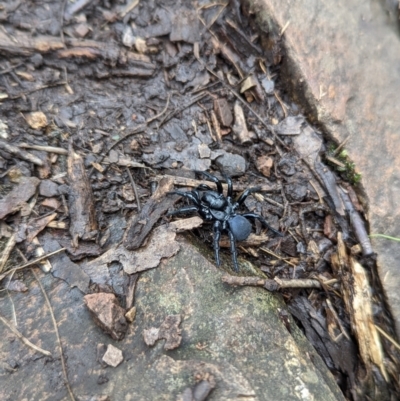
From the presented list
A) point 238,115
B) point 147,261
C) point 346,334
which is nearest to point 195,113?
point 238,115

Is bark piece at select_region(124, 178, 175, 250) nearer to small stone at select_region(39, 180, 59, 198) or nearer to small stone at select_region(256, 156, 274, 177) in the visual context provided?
small stone at select_region(39, 180, 59, 198)

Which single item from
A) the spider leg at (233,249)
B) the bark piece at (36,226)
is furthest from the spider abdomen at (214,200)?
the bark piece at (36,226)

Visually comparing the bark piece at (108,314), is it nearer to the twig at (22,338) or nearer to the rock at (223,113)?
the twig at (22,338)

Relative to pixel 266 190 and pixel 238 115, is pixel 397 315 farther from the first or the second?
pixel 238 115

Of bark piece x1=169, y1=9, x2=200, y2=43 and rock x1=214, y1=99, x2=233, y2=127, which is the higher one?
bark piece x1=169, y1=9, x2=200, y2=43

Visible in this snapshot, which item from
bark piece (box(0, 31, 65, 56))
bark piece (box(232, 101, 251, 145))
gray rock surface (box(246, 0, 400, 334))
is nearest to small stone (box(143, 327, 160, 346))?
bark piece (box(232, 101, 251, 145))

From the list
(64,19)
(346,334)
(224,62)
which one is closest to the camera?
(346,334)
